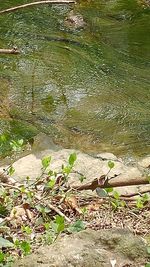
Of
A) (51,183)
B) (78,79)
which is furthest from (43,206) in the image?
(78,79)

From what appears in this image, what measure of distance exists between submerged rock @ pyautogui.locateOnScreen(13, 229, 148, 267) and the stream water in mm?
1257

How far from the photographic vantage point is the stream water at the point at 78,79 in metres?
4.31

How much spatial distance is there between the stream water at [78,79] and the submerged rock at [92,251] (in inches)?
49.5

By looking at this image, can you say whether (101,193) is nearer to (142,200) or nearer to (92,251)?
(142,200)

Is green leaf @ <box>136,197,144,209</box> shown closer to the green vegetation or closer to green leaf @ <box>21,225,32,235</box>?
the green vegetation

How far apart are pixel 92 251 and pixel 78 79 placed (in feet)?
10.2

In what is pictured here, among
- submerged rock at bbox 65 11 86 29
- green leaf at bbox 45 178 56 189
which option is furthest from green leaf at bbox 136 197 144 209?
submerged rock at bbox 65 11 86 29

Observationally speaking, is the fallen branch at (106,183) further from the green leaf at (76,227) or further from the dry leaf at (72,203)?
the green leaf at (76,227)

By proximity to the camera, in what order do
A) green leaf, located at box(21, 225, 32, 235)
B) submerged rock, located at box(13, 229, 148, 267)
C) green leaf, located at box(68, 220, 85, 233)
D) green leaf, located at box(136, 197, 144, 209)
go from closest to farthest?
submerged rock, located at box(13, 229, 148, 267) < green leaf, located at box(68, 220, 85, 233) < green leaf, located at box(21, 225, 32, 235) < green leaf, located at box(136, 197, 144, 209)

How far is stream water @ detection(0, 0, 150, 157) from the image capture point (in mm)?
4312

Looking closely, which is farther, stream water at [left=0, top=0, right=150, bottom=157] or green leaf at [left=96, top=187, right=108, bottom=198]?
stream water at [left=0, top=0, right=150, bottom=157]

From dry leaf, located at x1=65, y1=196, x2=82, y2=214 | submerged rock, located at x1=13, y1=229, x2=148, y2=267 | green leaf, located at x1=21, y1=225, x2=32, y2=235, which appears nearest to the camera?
submerged rock, located at x1=13, y1=229, x2=148, y2=267

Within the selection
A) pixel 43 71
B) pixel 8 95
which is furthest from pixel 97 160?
pixel 43 71

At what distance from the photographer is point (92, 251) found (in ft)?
7.07
